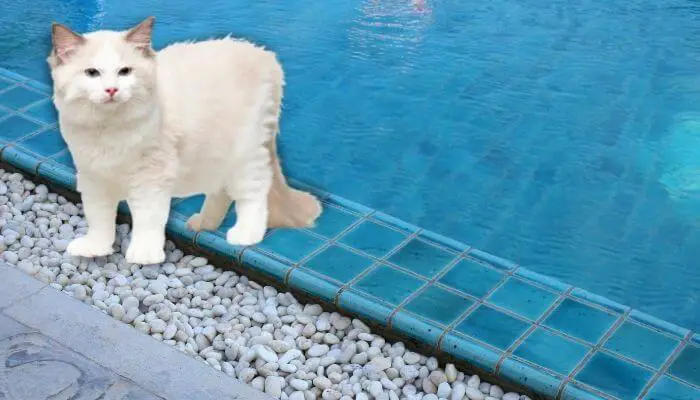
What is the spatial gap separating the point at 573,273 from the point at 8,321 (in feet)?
7.18

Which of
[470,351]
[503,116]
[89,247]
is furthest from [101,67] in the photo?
[503,116]

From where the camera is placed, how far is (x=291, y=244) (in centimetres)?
405

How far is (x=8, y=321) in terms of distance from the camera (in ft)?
11.9

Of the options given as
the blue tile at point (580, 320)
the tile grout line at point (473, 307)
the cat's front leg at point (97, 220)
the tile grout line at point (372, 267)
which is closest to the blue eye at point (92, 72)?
the cat's front leg at point (97, 220)

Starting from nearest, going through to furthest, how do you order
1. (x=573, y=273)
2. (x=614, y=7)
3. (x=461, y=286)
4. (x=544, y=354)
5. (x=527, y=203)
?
(x=544, y=354) → (x=461, y=286) → (x=573, y=273) → (x=527, y=203) → (x=614, y=7)

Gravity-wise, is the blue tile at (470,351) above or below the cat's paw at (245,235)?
below

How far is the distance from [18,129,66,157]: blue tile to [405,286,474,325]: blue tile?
181cm

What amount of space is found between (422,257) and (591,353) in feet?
2.52

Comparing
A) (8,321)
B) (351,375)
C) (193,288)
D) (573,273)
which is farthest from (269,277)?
(573,273)

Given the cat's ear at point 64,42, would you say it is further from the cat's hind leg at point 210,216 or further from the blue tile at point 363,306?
the blue tile at point 363,306

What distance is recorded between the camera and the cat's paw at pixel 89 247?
4.01 meters

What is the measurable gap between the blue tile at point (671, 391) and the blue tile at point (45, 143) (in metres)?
2.68

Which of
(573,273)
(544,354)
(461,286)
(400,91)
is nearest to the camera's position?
(544,354)

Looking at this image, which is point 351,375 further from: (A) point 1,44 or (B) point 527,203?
(A) point 1,44
